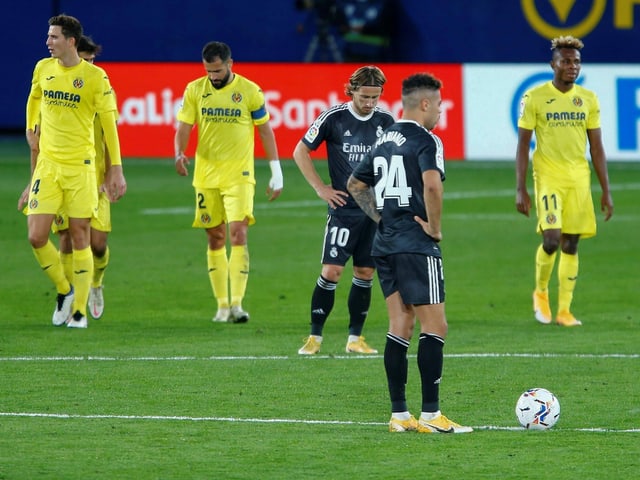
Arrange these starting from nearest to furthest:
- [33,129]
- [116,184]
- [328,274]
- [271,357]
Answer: [271,357] → [328,274] → [116,184] → [33,129]

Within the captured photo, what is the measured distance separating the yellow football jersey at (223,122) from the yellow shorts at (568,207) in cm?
248

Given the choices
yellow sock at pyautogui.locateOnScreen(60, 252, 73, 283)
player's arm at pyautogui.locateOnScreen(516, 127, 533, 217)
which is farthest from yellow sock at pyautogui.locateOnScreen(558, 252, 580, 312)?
yellow sock at pyautogui.locateOnScreen(60, 252, 73, 283)

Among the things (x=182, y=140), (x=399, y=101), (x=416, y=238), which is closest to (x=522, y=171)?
(x=182, y=140)

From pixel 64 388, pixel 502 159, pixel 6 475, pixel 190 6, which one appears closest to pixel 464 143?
pixel 502 159

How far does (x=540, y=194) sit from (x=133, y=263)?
5256 mm

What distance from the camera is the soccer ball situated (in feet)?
26.1

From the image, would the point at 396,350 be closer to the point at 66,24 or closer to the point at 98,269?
the point at 66,24

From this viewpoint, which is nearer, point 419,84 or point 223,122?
point 419,84

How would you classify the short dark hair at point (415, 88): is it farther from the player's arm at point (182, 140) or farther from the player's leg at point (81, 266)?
the player's arm at point (182, 140)

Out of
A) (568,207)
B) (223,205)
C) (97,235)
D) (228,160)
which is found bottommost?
(97,235)

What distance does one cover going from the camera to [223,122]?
41.1ft

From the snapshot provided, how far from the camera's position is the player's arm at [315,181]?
1030 cm

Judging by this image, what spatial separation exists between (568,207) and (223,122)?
3.01m

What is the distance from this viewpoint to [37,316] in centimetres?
1250
